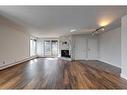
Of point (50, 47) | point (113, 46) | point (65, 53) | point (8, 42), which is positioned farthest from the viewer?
point (50, 47)

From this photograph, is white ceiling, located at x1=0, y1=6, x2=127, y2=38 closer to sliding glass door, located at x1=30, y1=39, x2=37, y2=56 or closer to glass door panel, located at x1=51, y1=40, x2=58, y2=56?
sliding glass door, located at x1=30, y1=39, x2=37, y2=56

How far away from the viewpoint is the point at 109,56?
859cm

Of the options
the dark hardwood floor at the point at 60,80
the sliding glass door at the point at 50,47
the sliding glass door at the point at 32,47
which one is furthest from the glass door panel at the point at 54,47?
the dark hardwood floor at the point at 60,80

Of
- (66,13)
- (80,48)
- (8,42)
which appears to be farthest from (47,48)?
(66,13)

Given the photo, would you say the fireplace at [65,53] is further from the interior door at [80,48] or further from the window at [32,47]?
the window at [32,47]

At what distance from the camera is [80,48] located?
11.4m

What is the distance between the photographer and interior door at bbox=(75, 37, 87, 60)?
11.4 m

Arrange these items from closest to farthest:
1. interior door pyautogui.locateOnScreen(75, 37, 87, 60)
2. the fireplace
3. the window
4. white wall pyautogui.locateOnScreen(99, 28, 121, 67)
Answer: white wall pyautogui.locateOnScreen(99, 28, 121, 67), interior door pyautogui.locateOnScreen(75, 37, 87, 60), the fireplace, the window

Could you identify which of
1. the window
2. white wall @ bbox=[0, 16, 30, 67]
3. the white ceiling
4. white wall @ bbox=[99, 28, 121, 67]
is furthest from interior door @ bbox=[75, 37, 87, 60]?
the white ceiling

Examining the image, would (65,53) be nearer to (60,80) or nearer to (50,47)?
(50,47)

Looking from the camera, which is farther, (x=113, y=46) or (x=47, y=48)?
(x=47, y=48)
